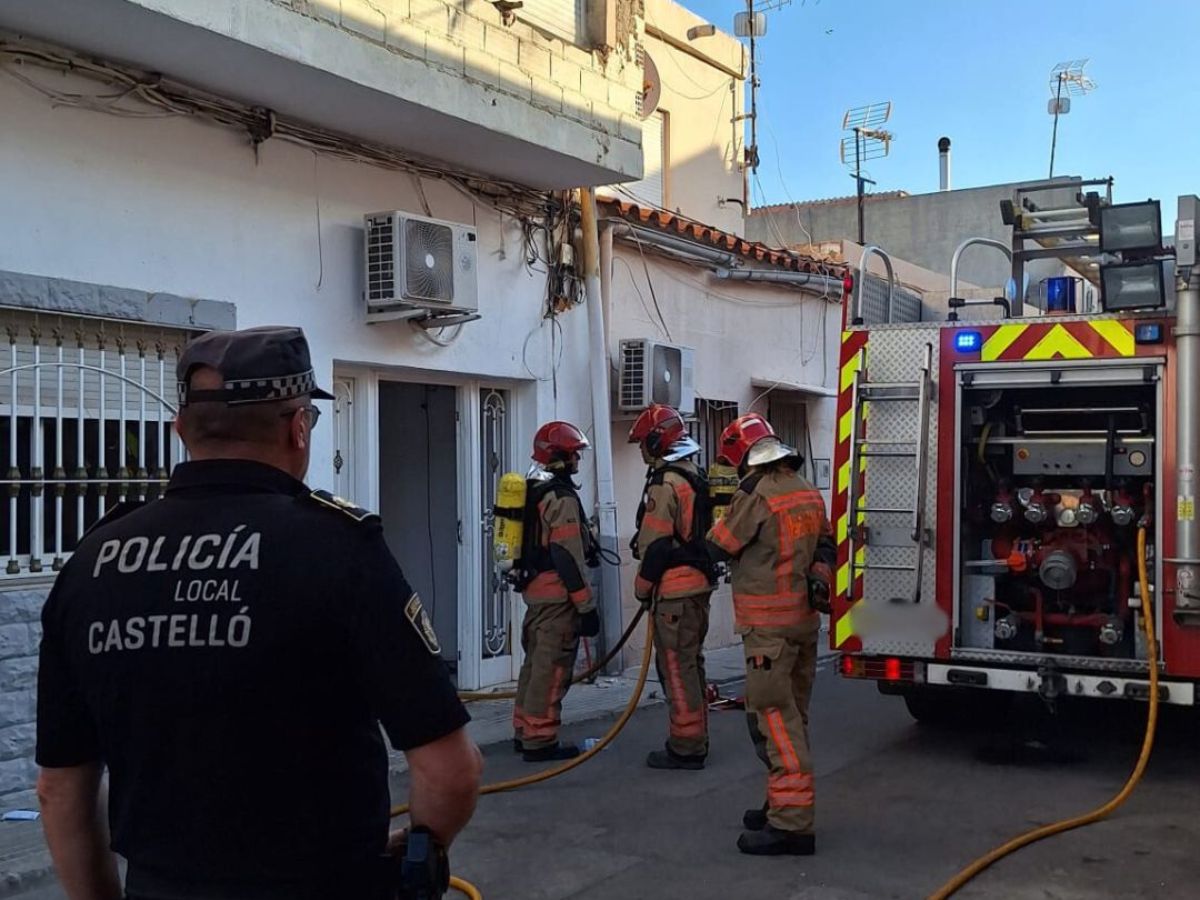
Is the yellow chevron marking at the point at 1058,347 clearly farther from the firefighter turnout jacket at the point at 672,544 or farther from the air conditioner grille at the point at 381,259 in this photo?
the air conditioner grille at the point at 381,259

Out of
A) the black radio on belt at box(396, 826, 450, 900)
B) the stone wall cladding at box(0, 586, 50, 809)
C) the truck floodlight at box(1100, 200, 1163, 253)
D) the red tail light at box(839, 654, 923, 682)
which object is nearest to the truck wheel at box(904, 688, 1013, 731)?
the red tail light at box(839, 654, 923, 682)

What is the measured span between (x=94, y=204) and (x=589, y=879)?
13.4 feet

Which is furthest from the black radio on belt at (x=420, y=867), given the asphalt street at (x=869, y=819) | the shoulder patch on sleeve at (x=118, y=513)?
the asphalt street at (x=869, y=819)

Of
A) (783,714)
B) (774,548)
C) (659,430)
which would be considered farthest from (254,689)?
(659,430)

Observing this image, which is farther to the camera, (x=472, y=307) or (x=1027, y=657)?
(x=472, y=307)

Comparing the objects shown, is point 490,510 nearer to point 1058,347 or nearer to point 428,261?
point 428,261

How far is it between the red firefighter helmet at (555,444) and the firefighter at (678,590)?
0.57m

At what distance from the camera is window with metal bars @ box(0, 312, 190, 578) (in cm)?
589

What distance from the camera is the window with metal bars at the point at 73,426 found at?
5.89 m

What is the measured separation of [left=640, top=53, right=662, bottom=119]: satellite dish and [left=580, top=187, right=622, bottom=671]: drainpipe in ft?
18.3

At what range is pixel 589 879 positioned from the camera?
16.4ft

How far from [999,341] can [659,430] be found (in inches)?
77.1

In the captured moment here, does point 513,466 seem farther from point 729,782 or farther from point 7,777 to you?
→ point 7,777

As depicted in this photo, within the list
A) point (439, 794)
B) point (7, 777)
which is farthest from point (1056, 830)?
point (7, 777)
